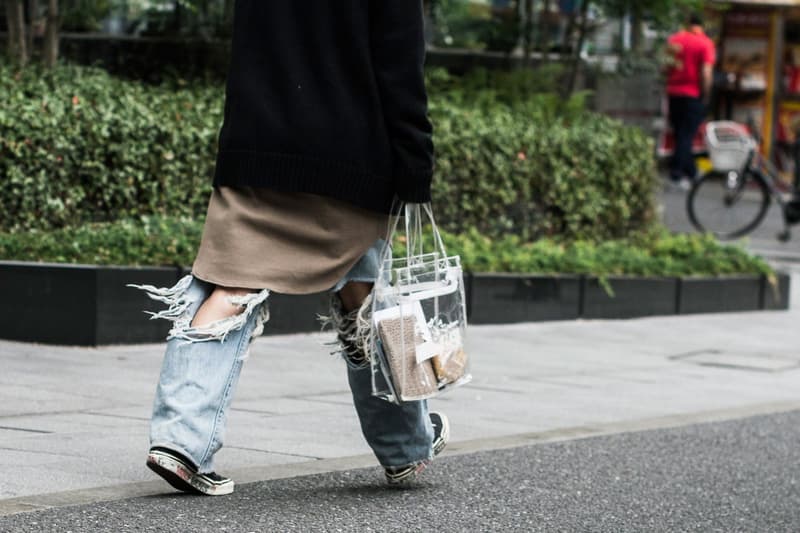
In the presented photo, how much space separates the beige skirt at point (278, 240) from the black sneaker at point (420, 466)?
2.28 feet

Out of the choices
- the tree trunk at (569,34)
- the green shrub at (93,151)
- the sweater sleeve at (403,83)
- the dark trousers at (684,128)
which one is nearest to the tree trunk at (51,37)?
the green shrub at (93,151)

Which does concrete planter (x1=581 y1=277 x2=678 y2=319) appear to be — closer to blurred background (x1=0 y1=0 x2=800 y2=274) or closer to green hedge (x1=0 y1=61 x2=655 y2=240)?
blurred background (x1=0 y1=0 x2=800 y2=274)

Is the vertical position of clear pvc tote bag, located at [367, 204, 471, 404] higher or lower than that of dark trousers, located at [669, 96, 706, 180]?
higher

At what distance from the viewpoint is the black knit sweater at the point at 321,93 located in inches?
179

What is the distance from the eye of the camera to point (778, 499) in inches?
215

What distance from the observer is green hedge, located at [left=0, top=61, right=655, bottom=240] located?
8711 mm

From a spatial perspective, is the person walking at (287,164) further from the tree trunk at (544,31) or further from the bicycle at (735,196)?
the bicycle at (735,196)

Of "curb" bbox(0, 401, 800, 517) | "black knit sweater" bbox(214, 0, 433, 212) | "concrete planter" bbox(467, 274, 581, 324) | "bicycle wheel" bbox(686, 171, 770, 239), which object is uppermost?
"black knit sweater" bbox(214, 0, 433, 212)

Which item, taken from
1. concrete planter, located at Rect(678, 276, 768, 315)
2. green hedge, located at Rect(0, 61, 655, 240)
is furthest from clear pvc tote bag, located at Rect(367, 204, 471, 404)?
concrete planter, located at Rect(678, 276, 768, 315)

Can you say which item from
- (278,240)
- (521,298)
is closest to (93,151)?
(521,298)

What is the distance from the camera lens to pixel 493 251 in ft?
34.6

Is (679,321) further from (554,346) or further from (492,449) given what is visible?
(492,449)

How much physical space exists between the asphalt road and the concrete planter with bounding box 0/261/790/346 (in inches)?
98.8

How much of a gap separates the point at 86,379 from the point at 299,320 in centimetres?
191
